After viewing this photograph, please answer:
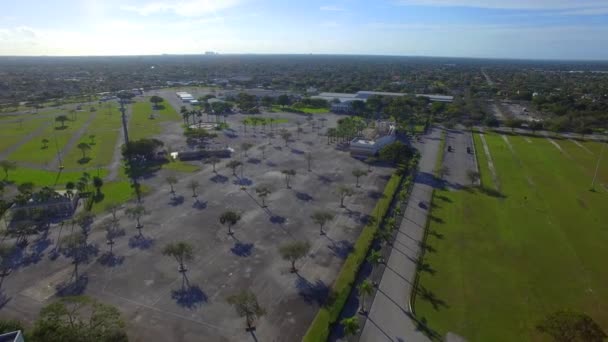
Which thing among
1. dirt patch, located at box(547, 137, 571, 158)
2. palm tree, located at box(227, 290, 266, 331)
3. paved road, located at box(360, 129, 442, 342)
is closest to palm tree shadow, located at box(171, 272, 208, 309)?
palm tree, located at box(227, 290, 266, 331)

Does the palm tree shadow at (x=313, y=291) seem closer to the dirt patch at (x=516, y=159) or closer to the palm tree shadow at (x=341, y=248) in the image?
the palm tree shadow at (x=341, y=248)

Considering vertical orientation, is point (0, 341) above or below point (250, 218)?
above

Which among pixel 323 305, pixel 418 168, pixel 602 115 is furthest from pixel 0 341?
pixel 602 115

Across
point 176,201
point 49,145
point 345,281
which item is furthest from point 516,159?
point 49,145

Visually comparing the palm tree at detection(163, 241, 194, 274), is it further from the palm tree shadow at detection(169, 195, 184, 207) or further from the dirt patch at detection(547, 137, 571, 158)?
the dirt patch at detection(547, 137, 571, 158)

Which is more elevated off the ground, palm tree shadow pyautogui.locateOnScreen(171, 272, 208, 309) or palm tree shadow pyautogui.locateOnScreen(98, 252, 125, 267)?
palm tree shadow pyautogui.locateOnScreen(98, 252, 125, 267)

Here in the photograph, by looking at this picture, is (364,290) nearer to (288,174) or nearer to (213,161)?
(288,174)

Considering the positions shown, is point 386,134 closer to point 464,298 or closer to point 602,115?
point 464,298
